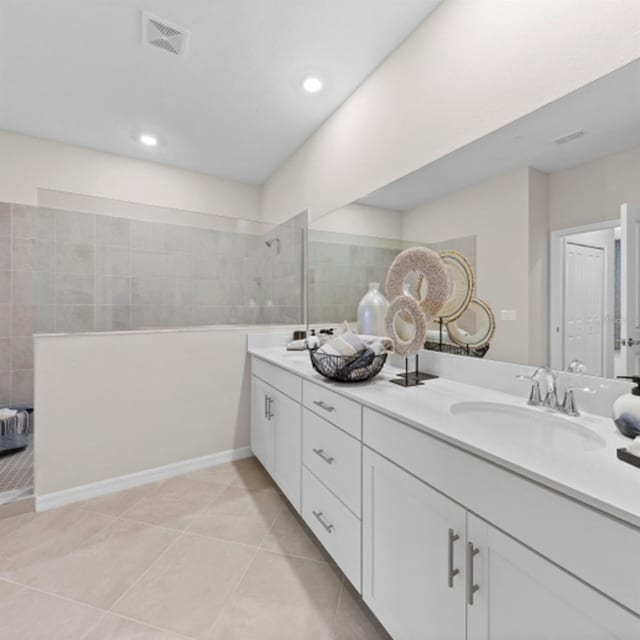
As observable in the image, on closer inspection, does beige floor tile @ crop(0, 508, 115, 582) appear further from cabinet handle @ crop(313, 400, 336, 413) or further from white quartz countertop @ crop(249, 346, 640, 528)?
white quartz countertop @ crop(249, 346, 640, 528)

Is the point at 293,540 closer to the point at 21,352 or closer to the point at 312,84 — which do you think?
the point at 312,84

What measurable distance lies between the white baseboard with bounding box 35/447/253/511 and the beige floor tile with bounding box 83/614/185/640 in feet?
3.25

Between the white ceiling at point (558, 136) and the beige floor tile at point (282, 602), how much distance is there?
176cm

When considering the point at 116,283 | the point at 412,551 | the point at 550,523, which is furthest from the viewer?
the point at 116,283

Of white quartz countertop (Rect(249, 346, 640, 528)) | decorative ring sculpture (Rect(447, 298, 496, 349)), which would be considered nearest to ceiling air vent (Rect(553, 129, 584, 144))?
decorative ring sculpture (Rect(447, 298, 496, 349))

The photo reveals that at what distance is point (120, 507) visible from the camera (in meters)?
1.89

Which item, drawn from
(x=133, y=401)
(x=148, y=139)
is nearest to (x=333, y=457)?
(x=133, y=401)

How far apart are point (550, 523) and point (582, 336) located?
67cm

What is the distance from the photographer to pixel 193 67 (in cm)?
190

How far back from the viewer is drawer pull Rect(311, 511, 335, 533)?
4.42ft

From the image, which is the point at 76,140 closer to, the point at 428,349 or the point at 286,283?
the point at 286,283

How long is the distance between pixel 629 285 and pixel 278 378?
1538mm

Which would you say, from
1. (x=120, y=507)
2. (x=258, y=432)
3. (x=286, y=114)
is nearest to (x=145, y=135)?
(x=286, y=114)

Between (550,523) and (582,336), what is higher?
(582,336)
